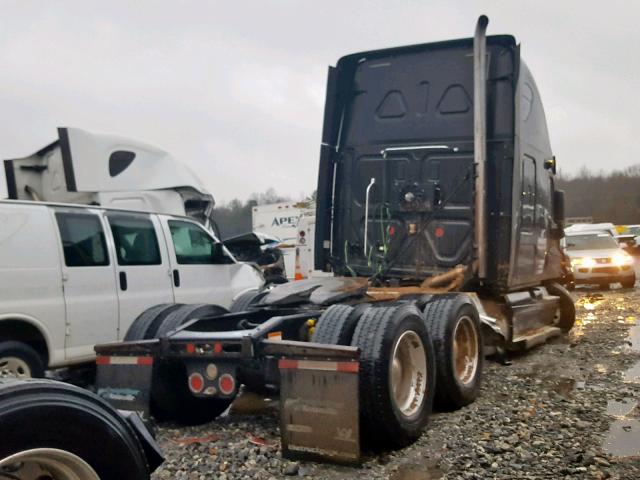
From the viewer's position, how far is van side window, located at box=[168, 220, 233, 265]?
761 cm

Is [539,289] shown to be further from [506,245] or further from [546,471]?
[546,471]

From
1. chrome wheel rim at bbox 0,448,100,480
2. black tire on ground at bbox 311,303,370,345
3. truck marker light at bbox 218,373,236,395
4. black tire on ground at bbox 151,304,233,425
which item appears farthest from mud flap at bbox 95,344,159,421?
chrome wheel rim at bbox 0,448,100,480

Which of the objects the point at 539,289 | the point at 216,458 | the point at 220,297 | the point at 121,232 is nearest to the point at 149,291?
the point at 121,232

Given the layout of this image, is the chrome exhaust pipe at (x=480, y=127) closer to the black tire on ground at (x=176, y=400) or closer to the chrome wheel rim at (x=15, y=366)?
the black tire on ground at (x=176, y=400)

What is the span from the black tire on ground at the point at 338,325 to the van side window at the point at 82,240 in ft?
9.53

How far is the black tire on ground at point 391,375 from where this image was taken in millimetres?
4145

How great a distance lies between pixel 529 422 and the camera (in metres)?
4.83

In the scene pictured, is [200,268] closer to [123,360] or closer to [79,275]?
[79,275]

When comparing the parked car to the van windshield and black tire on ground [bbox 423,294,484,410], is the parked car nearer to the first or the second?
the van windshield

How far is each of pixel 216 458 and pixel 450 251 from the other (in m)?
3.95

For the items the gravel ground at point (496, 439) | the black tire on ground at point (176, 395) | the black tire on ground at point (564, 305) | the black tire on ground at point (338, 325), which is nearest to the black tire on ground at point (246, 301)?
the black tire on ground at point (176, 395)

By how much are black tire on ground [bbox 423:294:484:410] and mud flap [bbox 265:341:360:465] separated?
1562mm

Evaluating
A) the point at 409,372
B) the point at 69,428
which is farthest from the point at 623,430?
the point at 69,428

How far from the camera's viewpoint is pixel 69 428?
2.10m
